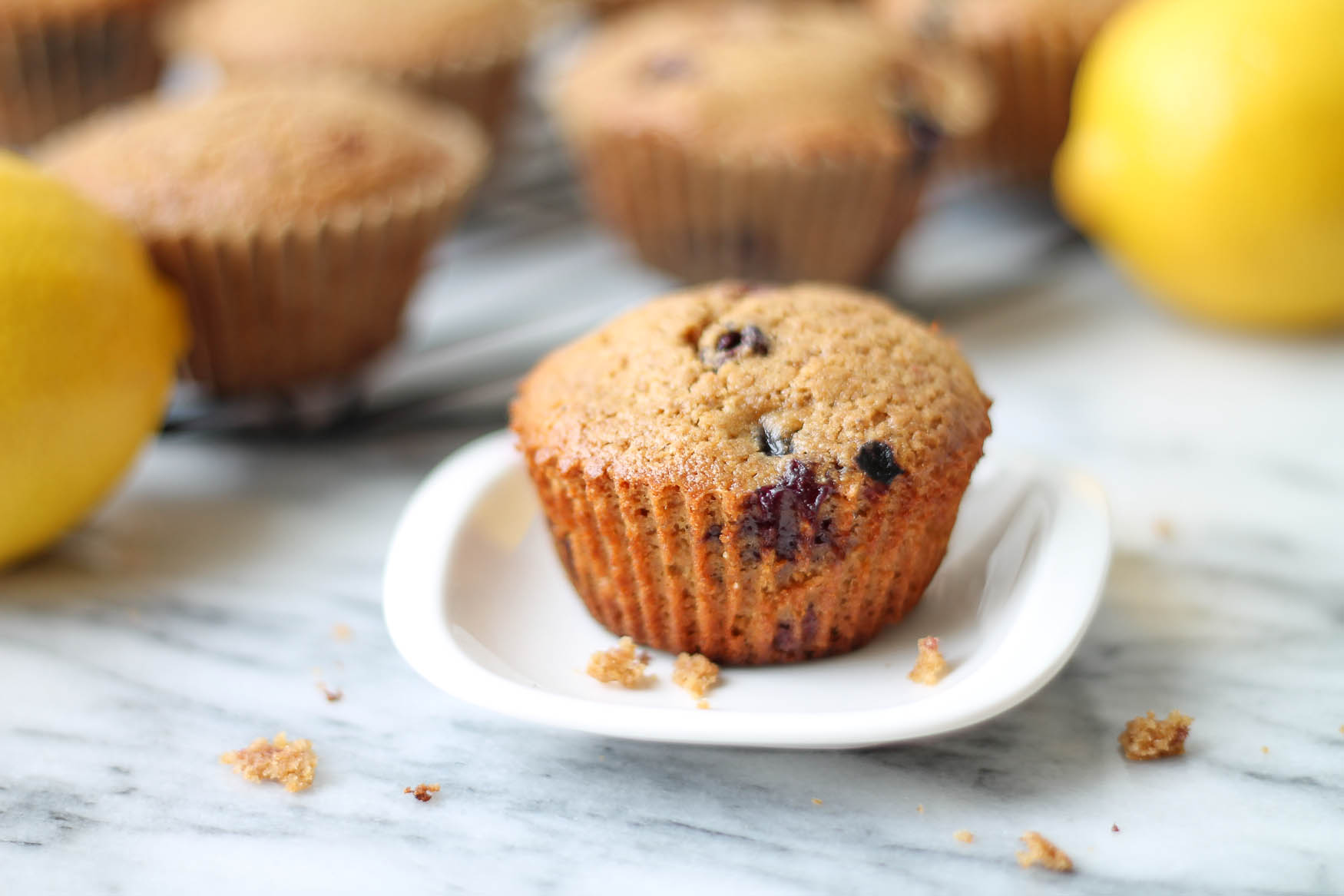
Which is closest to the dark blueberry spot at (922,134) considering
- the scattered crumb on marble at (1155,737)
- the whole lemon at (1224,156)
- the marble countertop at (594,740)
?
the whole lemon at (1224,156)

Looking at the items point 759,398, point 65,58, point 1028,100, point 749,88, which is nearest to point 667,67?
point 749,88

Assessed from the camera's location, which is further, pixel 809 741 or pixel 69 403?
pixel 69 403

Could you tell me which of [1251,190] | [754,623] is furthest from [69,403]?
[1251,190]

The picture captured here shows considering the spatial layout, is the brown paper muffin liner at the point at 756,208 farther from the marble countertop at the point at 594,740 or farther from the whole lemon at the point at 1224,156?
the marble countertop at the point at 594,740

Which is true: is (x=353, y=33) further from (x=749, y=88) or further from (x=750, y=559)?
(x=750, y=559)

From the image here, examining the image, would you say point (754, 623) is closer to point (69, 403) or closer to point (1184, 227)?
point (69, 403)
